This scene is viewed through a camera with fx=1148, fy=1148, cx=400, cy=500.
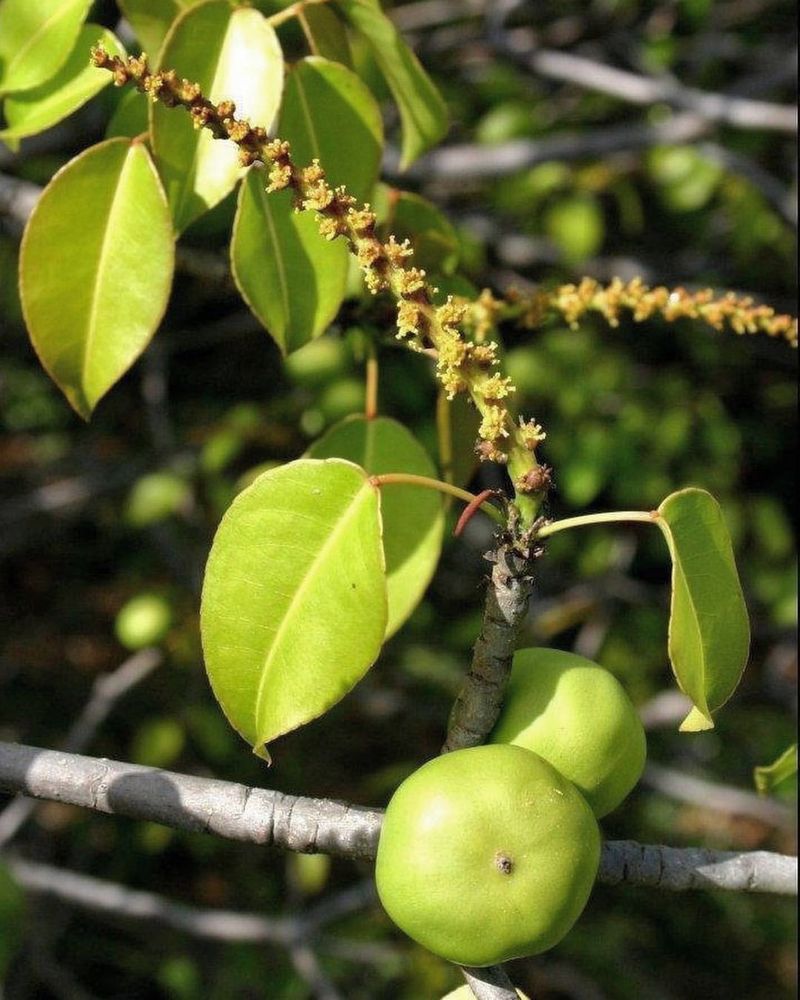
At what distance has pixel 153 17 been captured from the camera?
1.43 m

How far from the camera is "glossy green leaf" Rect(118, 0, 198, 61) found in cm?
141

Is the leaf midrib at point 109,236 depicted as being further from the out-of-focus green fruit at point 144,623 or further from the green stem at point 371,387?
the out-of-focus green fruit at point 144,623

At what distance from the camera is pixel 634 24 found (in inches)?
138

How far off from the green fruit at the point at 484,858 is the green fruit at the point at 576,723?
0.09m

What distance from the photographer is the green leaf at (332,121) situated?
1411 millimetres

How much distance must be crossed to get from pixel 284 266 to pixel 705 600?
64 cm

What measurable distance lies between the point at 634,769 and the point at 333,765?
9.83ft

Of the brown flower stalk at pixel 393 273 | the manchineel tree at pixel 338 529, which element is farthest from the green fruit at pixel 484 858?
the brown flower stalk at pixel 393 273

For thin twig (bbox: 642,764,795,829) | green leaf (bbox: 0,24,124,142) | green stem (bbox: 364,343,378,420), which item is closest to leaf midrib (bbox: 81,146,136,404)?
green leaf (bbox: 0,24,124,142)

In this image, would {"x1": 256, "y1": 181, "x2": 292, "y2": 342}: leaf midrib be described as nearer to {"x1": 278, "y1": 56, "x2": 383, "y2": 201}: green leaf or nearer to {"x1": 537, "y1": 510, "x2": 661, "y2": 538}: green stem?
{"x1": 278, "y1": 56, "x2": 383, "y2": 201}: green leaf

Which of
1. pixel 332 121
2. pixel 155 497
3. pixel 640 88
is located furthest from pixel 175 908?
pixel 640 88

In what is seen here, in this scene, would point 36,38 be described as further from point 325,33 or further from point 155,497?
point 155,497

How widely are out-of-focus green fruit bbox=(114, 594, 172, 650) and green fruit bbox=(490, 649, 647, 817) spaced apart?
181 cm

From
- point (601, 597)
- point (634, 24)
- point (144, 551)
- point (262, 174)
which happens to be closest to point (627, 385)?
point (601, 597)
